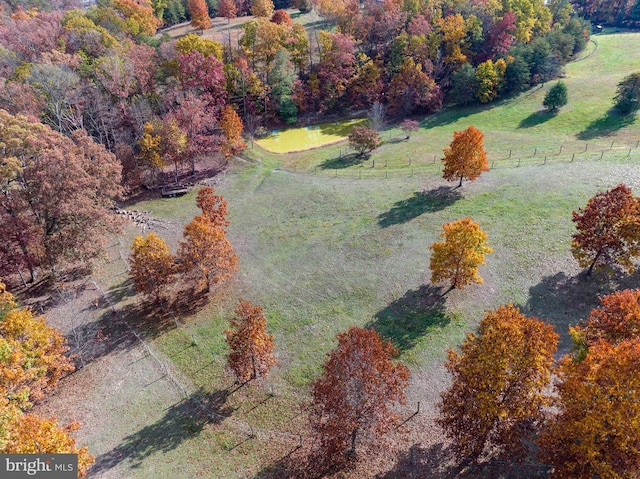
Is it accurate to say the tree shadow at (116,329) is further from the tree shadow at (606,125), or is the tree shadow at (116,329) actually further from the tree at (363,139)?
the tree shadow at (606,125)

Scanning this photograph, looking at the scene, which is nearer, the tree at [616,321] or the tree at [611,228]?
the tree at [616,321]

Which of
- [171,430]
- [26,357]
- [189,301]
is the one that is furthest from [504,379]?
[26,357]

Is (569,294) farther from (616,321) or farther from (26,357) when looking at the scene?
(26,357)

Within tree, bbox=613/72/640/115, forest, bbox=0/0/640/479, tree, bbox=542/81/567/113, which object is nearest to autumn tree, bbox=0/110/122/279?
forest, bbox=0/0/640/479

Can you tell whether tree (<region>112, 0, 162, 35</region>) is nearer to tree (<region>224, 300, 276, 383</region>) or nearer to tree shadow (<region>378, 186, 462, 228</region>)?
tree shadow (<region>378, 186, 462, 228</region>)

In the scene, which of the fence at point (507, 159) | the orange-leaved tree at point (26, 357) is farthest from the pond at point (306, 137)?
the orange-leaved tree at point (26, 357)

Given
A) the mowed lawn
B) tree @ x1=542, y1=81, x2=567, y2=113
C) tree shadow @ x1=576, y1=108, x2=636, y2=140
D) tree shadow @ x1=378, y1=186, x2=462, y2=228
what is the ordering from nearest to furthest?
the mowed lawn < tree shadow @ x1=378, y1=186, x2=462, y2=228 < tree shadow @ x1=576, y1=108, x2=636, y2=140 < tree @ x1=542, y1=81, x2=567, y2=113

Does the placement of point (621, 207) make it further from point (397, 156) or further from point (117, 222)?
point (117, 222)
